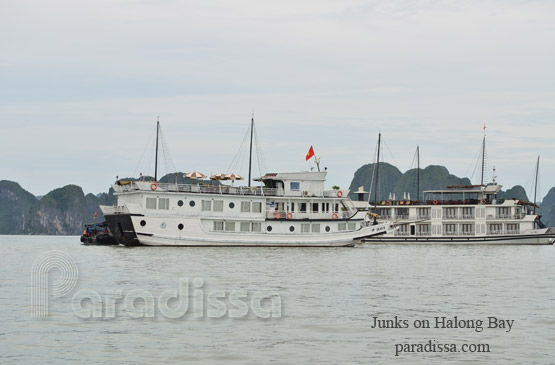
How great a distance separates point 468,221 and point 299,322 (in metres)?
60.8

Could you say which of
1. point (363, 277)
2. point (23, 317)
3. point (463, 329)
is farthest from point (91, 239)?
point (463, 329)

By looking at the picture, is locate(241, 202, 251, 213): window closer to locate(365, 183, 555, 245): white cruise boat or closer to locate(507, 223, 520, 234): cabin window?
locate(365, 183, 555, 245): white cruise boat

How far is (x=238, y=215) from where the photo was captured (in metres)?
53.6

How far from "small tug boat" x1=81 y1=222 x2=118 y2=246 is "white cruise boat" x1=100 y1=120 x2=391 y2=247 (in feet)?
35.2

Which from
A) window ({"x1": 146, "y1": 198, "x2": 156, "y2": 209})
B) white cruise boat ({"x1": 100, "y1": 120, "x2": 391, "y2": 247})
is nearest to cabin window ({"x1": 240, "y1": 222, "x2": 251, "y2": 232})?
white cruise boat ({"x1": 100, "y1": 120, "x2": 391, "y2": 247})

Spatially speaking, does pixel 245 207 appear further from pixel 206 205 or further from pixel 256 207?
pixel 206 205

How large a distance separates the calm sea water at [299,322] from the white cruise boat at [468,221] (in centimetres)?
4212

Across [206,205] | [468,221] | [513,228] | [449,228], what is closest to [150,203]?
[206,205]

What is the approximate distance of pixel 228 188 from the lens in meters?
54.1

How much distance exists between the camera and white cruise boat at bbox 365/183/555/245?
73.3m

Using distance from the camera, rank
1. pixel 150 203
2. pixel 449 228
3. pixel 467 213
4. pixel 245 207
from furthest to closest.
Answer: pixel 449 228 → pixel 467 213 → pixel 245 207 → pixel 150 203

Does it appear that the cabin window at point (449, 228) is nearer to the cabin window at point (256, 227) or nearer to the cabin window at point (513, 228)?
the cabin window at point (513, 228)

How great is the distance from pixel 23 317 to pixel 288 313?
6805mm

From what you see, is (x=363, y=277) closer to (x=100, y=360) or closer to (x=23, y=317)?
(x=23, y=317)
